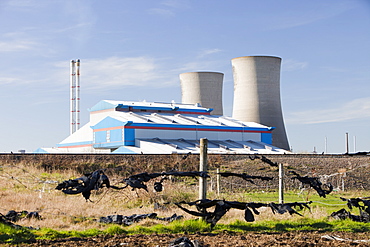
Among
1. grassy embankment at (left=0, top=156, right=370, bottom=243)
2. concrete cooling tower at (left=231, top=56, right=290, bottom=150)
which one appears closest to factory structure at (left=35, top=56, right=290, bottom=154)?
concrete cooling tower at (left=231, top=56, right=290, bottom=150)

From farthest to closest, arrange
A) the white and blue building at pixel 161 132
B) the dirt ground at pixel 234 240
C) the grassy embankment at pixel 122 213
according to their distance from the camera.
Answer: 1. the white and blue building at pixel 161 132
2. the grassy embankment at pixel 122 213
3. the dirt ground at pixel 234 240

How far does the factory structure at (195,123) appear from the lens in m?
35.0

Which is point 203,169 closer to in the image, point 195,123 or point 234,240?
point 234,240

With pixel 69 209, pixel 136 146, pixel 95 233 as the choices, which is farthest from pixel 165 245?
pixel 136 146

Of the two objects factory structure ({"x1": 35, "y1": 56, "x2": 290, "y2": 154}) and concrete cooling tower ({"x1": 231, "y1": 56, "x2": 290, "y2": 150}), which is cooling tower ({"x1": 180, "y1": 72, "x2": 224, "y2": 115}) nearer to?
factory structure ({"x1": 35, "y1": 56, "x2": 290, "y2": 154})

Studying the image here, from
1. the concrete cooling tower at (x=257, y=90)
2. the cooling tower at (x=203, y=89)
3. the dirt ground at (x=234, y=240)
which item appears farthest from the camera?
the cooling tower at (x=203, y=89)

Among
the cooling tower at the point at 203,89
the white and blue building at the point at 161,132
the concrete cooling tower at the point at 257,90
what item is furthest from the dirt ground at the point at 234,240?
the cooling tower at the point at 203,89

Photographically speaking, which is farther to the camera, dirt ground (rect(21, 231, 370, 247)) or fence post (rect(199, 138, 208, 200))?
fence post (rect(199, 138, 208, 200))

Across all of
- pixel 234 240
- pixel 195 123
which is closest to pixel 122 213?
pixel 234 240

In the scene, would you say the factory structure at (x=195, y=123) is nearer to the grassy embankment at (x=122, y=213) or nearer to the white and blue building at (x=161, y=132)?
the white and blue building at (x=161, y=132)

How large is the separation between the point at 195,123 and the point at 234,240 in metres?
32.7

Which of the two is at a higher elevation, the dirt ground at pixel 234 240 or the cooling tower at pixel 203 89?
the cooling tower at pixel 203 89

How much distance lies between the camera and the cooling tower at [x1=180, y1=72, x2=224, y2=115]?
44.6 m

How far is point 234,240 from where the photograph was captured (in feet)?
20.6
